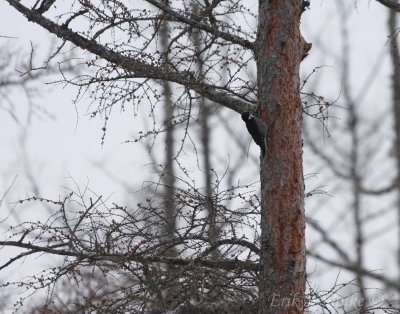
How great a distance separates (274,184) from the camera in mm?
5645

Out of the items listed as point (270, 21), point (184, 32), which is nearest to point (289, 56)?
point (270, 21)

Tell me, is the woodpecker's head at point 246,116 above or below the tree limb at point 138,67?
below

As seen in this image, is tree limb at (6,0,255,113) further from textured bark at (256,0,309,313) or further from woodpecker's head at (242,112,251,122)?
textured bark at (256,0,309,313)

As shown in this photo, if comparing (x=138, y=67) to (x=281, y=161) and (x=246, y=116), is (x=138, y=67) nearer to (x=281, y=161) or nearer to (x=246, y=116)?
(x=246, y=116)

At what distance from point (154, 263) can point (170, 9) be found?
1.89 meters

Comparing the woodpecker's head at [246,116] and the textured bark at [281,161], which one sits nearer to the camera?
the textured bark at [281,161]

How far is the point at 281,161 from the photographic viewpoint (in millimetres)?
5668

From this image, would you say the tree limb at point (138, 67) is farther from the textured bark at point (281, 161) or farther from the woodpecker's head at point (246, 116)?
the textured bark at point (281, 161)

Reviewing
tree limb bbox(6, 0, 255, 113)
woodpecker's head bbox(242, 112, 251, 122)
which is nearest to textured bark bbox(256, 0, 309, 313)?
woodpecker's head bbox(242, 112, 251, 122)

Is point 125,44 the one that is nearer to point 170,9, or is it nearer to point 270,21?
point 170,9

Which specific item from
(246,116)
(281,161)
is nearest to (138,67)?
(246,116)

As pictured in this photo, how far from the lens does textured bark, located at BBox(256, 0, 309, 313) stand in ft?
17.8

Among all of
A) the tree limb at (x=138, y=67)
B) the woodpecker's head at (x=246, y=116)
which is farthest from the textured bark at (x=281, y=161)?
the tree limb at (x=138, y=67)

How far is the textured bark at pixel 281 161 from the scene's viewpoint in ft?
17.8
